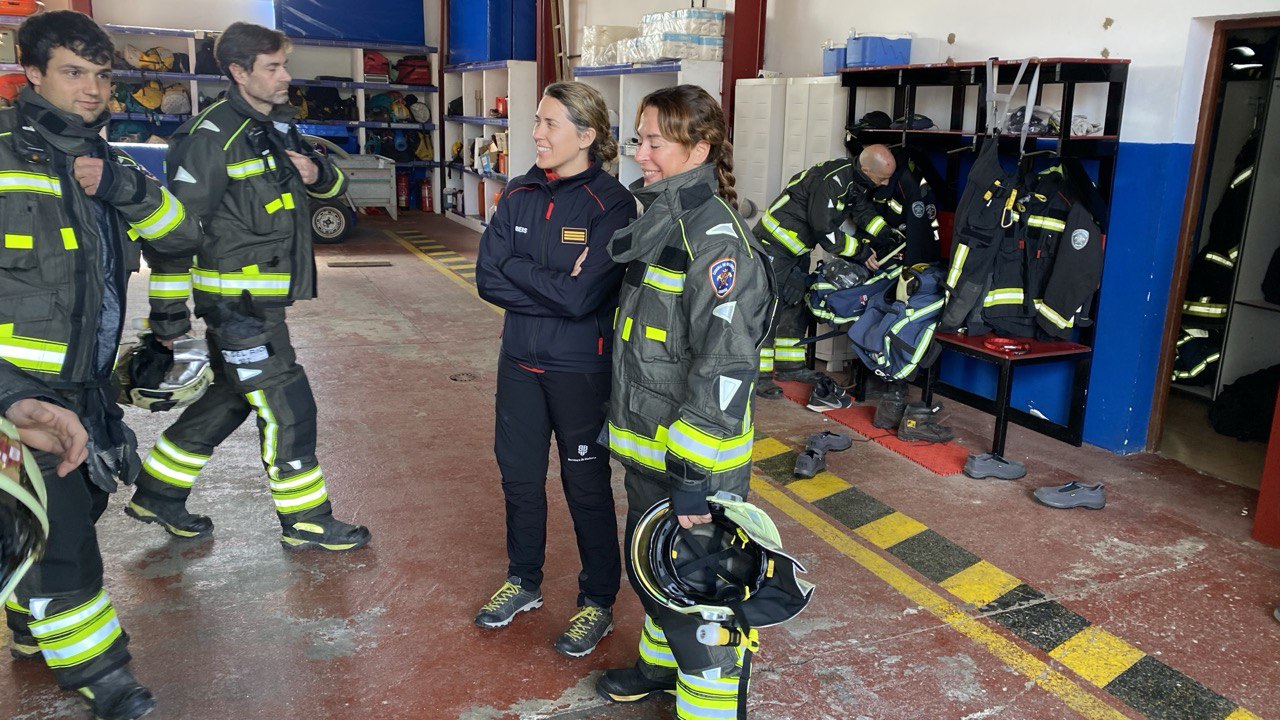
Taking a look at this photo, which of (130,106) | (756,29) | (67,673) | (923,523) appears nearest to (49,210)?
(67,673)

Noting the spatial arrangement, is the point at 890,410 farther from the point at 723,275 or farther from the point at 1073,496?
the point at 723,275

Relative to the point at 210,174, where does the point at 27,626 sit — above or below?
below

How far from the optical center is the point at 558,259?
339cm

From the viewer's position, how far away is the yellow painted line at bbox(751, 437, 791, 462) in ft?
19.4

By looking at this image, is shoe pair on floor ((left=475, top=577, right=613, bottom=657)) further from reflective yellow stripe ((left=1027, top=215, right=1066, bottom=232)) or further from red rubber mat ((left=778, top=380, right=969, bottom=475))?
reflective yellow stripe ((left=1027, top=215, right=1066, bottom=232))

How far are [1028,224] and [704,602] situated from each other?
164 inches

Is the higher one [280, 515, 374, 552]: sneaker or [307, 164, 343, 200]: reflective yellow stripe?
A: [307, 164, 343, 200]: reflective yellow stripe

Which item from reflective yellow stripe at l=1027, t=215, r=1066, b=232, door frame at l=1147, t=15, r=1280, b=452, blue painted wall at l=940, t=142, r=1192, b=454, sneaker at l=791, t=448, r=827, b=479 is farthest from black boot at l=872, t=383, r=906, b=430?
door frame at l=1147, t=15, r=1280, b=452

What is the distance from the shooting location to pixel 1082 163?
238 inches

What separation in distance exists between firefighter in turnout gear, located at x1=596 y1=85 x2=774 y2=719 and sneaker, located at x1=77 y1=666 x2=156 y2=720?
1.72 metres

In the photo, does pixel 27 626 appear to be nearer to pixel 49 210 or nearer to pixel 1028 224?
A: pixel 49 210

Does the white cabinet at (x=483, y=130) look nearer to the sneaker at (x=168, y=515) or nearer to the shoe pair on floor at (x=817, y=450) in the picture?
the shoe pair on floor at (x=817, y=450)

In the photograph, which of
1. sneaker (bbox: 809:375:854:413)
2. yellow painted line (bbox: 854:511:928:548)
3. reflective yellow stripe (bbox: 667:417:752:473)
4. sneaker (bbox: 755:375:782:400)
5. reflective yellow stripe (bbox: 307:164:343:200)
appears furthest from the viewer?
sneaker (bbox: 755:375:782:400)

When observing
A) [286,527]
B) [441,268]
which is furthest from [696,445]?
[441,268]
